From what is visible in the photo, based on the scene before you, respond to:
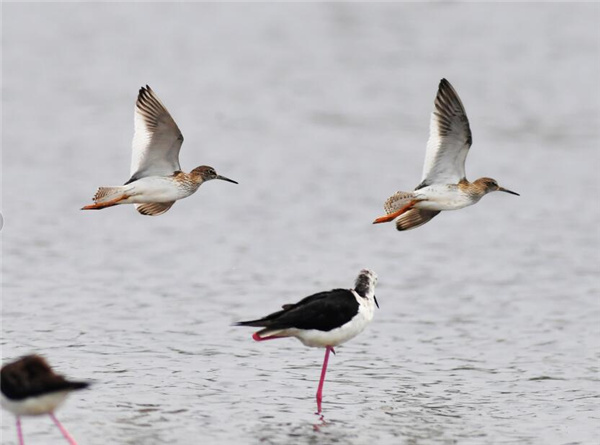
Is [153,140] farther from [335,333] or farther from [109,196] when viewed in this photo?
[335,333]

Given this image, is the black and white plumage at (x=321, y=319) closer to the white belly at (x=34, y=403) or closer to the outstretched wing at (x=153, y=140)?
the outstretched wing at (x=153, y=140)

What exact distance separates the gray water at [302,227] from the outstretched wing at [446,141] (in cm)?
211

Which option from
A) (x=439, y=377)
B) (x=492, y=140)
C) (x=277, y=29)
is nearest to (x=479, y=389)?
(x=439, y=377)

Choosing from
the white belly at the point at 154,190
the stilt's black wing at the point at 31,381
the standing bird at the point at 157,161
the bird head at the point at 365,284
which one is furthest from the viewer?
the bird head at the point at 365,284

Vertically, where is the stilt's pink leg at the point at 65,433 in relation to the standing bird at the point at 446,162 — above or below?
below

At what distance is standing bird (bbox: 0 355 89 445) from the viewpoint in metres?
8.80

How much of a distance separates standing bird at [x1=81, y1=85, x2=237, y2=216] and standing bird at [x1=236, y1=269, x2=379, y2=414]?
1.41m

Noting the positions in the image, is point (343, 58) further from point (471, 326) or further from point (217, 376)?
point (217, 376)

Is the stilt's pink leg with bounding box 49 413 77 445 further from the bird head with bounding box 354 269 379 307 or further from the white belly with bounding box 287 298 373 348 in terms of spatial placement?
the bird head with bounding box 354 269 379 307

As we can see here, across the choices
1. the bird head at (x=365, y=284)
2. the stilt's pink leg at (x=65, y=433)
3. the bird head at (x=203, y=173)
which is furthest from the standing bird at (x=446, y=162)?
the stilt's pink leg at (x=65, y=433)

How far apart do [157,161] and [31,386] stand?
323 cm

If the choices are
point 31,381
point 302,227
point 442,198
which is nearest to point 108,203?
point 31,381

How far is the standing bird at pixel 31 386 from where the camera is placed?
8805 mm

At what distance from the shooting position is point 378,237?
19.2 meters
